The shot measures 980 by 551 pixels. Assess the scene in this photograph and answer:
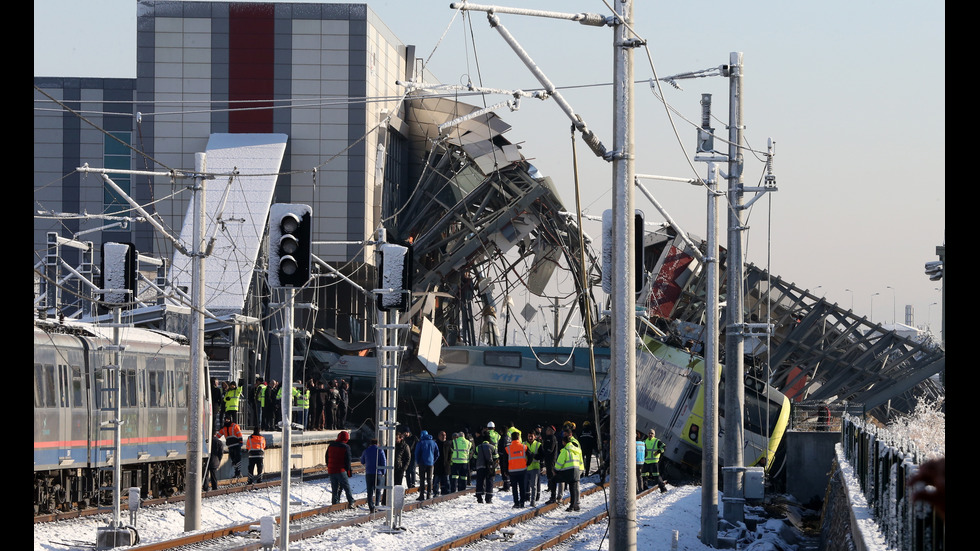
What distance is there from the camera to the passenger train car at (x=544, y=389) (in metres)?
35.7

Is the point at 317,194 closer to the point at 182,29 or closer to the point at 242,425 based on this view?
the point at 182,29

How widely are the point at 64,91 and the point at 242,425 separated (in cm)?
3850

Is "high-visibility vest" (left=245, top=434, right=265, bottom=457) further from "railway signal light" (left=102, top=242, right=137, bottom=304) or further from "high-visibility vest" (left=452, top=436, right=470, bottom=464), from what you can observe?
"railway signal light" (left=102, top=242, right=137, bottom=304)

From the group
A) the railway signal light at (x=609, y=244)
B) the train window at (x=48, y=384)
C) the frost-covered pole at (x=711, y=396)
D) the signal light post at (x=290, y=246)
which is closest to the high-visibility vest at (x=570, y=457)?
the frost-covered pole at (x=711, y=396)

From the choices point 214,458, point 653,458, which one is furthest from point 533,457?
point 214,458

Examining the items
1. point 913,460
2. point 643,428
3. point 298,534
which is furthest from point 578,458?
point 913,460

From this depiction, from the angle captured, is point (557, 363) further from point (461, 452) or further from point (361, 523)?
point (361, 523)

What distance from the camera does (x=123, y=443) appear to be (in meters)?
26.4

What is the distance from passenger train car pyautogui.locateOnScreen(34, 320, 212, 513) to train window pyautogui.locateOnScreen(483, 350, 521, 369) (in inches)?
538

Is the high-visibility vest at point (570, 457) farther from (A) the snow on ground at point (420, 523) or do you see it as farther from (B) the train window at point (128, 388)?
(B) the train window at point (128, 388)

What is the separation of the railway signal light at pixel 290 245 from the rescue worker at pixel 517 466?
12.7 metres

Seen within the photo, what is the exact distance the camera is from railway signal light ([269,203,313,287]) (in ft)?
48.3

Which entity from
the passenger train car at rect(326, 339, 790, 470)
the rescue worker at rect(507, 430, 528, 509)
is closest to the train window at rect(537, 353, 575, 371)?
the passenger train car at rect(326, 339, 790, 470)

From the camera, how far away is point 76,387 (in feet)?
79.4
